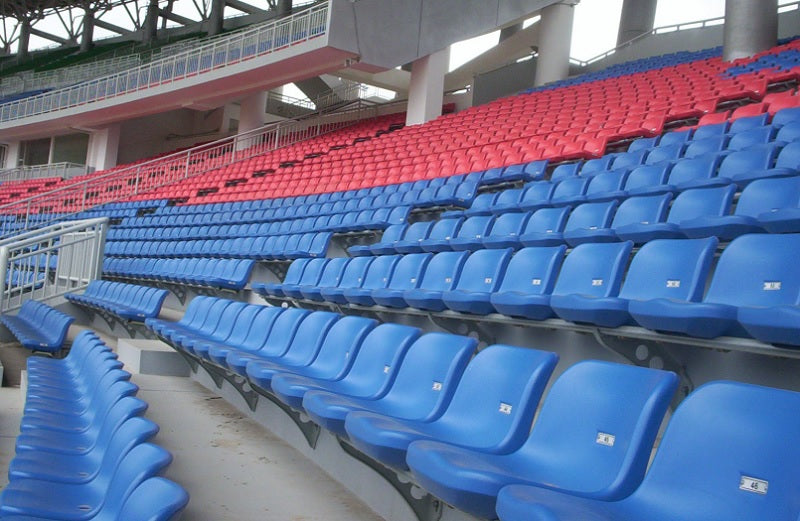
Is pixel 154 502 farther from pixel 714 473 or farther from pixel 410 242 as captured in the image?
pixel 410 242

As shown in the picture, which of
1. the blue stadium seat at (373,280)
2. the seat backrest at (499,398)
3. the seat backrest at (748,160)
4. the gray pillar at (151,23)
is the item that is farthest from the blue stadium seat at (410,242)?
the gray pillar at (151,23)

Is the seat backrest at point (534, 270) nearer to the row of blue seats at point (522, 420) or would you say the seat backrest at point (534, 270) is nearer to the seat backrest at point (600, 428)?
the row of blue seats at point (522, 420)

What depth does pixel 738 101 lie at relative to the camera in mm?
5641

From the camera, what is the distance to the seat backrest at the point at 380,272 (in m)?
3.44

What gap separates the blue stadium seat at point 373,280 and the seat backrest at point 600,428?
190 centimetres

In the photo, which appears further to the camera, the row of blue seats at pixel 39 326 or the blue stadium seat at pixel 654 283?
the row of blue seats at pixel 39 326

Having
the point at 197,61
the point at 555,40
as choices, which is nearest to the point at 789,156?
the point at 555,40

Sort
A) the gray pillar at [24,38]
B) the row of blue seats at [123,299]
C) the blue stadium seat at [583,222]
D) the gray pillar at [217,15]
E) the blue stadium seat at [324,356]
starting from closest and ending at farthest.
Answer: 1. the blue stadium seat at [324,356]
2. the blue stadium seat at [583,222]
3. the row of blue seats at [123,299]
4. the gray pillar at [217,15]
5. the gray pillar at [24,38]

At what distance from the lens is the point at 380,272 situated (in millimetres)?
3512

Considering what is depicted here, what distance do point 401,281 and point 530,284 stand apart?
0.88 metres

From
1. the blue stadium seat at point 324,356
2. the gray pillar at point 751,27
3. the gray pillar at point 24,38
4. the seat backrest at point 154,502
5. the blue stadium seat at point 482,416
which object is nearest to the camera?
the seat backrest at point 154,502

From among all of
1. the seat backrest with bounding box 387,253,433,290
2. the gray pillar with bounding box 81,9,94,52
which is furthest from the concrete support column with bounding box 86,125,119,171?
the seat backrest with bounding box 387,253,433,290

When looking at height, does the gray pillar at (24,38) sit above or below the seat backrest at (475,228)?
above

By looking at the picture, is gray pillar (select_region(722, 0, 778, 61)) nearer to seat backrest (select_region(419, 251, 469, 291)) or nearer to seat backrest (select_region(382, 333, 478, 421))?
seat backrest (select_region(419, 251, 469, 291))
